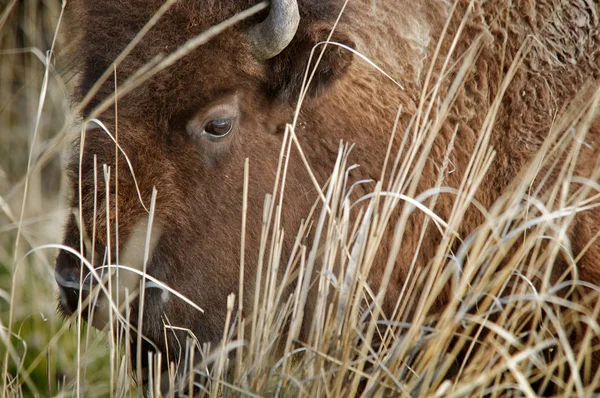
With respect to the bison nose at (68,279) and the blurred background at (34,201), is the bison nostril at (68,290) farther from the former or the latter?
the blurred background at (34,201)

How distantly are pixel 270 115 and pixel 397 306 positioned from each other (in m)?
0.86

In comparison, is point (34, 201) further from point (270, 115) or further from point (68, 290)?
point (270, 115)

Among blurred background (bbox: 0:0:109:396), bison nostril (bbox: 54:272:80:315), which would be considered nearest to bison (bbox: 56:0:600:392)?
bison nostril (bbox: 54:272:80:315)

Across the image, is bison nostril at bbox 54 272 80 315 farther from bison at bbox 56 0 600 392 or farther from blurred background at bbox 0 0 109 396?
blurred background at bbox 0 0 109 396

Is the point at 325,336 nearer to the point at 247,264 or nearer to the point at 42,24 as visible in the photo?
the point at 247,264

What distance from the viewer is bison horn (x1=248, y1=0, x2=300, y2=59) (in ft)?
7.75

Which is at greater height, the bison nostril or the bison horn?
the bison horn

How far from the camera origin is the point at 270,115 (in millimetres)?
2641

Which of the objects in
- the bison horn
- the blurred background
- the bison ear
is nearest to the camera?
the bison horn

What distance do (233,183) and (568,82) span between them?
1430mm

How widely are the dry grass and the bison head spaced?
9 cm

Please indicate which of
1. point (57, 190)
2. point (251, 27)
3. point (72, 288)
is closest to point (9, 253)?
point (57, 190)

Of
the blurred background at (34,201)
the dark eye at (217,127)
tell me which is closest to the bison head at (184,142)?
the dark eye at (217,127)

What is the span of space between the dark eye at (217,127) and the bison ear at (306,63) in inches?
9.0
